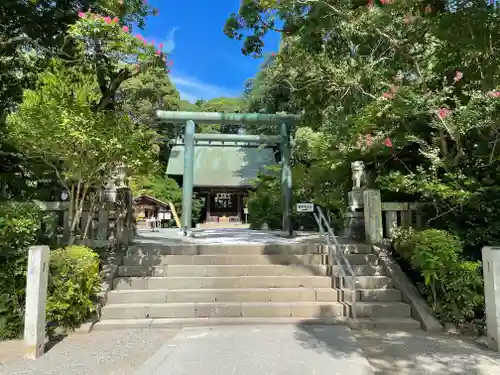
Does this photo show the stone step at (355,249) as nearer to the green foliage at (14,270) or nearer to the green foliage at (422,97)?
the green foliage at (422,97)

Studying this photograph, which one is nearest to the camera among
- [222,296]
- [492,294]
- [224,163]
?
[492,294]

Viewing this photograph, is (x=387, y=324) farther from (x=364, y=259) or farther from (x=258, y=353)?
(x=258, y=353)

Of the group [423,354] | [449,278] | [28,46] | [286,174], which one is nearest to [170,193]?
[286,174]

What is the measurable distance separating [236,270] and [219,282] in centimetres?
41

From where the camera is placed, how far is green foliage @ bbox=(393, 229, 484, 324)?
16.0 ft

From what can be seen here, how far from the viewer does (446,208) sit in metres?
5.94

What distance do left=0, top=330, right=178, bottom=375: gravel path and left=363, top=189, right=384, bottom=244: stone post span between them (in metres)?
3.85

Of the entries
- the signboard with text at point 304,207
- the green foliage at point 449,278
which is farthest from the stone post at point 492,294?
the signboard with text at point 304,207

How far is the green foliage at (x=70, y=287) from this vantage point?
14.9ft

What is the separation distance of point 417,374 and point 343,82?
24.8ft

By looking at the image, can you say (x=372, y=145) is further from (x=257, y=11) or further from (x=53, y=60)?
(x=53, y=60)

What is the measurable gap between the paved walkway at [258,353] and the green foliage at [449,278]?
0.52 metres

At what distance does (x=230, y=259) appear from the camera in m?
6.34

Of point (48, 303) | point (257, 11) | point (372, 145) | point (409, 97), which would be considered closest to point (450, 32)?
point (409, 97)
